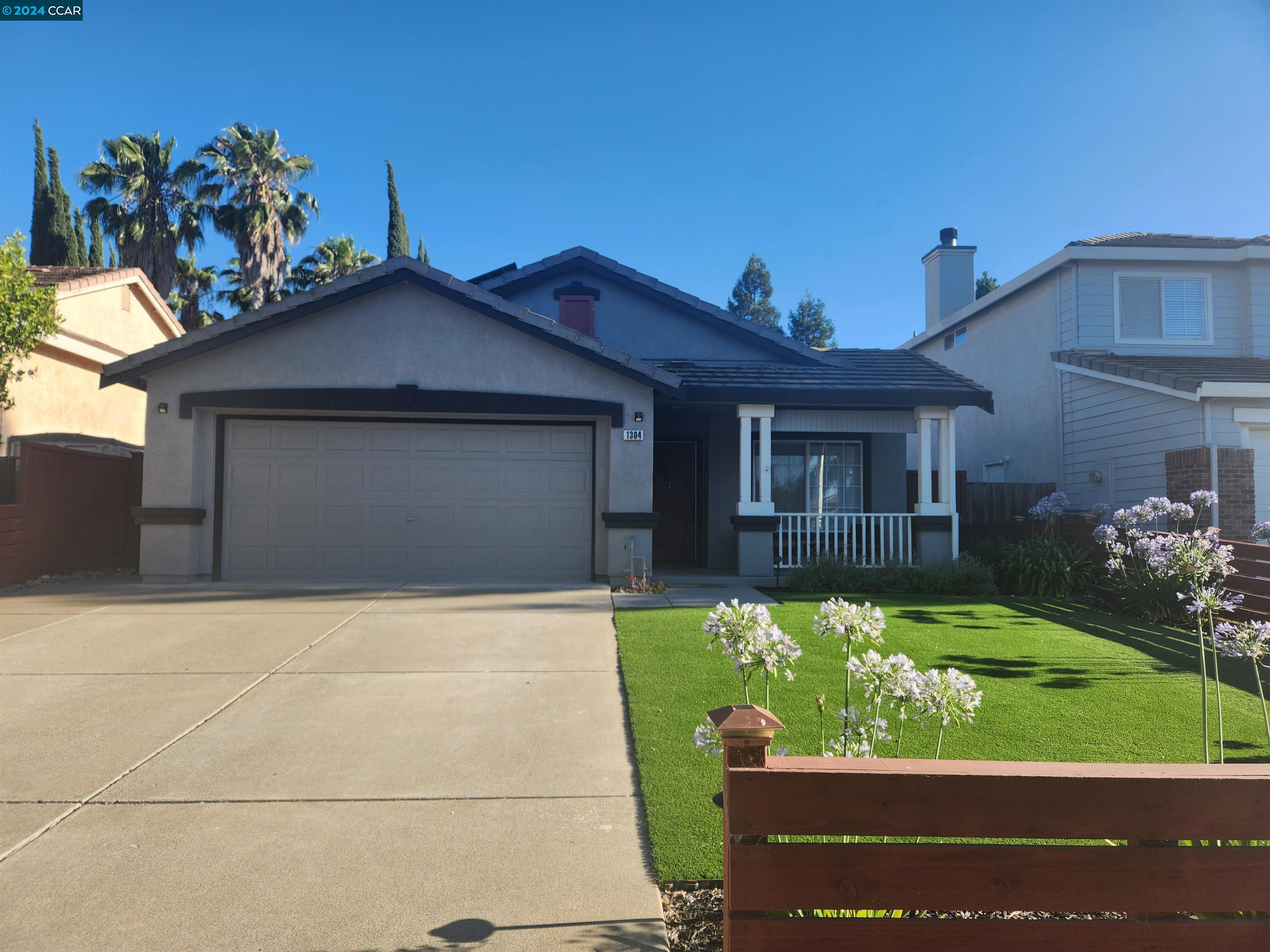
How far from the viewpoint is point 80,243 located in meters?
25.3

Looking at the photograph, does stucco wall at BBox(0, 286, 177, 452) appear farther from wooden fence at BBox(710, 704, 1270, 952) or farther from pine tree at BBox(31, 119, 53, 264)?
wooden fence at BBox(710, 704, 1270, 952)

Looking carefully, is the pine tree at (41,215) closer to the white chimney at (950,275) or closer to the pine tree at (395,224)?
the pine tree at (395,224)

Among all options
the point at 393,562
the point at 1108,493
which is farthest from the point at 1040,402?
the point at 393,562

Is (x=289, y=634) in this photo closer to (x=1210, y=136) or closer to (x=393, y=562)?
(x=393, y=562)

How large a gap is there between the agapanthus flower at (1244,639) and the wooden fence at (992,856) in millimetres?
1916

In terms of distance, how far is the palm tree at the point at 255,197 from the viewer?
2525 cm

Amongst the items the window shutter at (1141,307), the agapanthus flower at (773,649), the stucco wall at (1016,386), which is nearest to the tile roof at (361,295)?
the agapanthus flower at (773,649)

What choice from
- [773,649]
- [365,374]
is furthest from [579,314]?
[773,649]

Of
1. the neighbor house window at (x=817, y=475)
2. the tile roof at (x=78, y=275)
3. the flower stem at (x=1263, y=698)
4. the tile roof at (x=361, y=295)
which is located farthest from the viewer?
the tile roof at (x=78, y=275)

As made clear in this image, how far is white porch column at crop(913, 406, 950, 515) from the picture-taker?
12.4m

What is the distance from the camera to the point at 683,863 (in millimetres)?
3238

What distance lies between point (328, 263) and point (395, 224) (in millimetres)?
5420

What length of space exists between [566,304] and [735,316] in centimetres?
313

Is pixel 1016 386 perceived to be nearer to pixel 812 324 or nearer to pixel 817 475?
pixel 817 475
